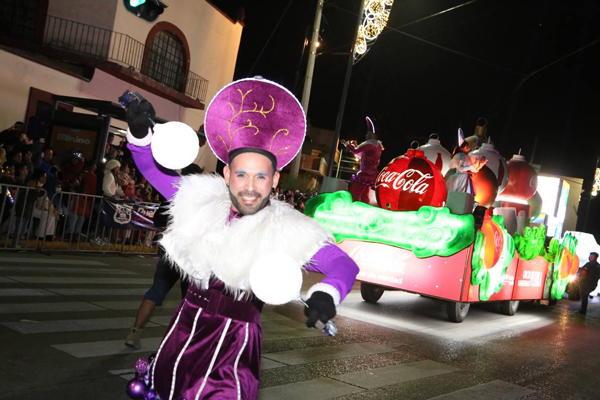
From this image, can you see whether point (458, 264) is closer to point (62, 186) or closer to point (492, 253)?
point (492, 253)

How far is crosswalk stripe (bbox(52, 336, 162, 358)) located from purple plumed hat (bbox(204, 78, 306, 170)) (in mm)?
3269

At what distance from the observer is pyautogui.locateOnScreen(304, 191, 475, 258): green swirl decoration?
9.88 m

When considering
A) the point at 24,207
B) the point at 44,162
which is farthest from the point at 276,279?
the point at 44,162

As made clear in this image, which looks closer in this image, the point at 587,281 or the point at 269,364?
the point at 269,364

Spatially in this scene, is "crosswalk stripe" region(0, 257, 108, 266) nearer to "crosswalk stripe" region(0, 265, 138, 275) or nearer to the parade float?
"crosswalk stripe" region(0, 265, 138, 275)

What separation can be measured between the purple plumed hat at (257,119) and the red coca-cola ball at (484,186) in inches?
369

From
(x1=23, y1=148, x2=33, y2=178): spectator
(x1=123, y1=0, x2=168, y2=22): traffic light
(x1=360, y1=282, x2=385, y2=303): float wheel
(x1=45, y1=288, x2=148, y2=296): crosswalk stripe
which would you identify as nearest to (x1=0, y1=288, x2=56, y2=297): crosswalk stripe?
(x1=45, y1=288, x2=148, y2=296): crosswalk stripe

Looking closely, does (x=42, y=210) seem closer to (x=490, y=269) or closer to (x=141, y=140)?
(x=490, y=269)

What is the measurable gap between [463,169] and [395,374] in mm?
5167

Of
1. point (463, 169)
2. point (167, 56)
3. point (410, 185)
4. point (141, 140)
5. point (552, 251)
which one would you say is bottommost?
point (552, 251)

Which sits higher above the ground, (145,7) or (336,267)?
(145,7)

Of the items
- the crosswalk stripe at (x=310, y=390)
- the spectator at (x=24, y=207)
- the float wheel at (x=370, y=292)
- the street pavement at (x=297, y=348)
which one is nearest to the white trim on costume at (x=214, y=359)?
the street pavement at (x=297, y=348)

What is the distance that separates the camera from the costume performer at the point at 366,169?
11711 millimetres

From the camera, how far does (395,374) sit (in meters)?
6.71
